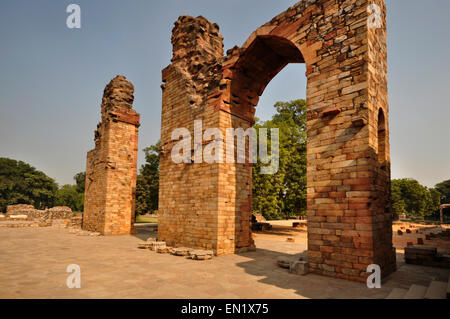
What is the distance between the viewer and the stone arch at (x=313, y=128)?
5.75 meters

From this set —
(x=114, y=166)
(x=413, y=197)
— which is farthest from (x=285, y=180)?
(x=413, y=197)

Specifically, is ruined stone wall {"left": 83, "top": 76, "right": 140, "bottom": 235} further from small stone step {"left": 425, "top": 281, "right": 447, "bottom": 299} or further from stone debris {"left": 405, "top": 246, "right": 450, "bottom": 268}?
small stone step {"left": 425, "top": 281, "right": 447, "bottom": 299}

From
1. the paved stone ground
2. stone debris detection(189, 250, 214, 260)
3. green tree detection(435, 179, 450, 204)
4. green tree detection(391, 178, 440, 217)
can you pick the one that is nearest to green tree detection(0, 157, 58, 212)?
the paved stone ground

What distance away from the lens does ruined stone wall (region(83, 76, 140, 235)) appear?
1512cm

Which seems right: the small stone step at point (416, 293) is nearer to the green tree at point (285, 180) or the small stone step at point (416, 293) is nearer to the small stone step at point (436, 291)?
the small stone step at point (436, 291)

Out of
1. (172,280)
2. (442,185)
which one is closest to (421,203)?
(442,185)

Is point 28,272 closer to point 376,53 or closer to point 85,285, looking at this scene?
point 85,285

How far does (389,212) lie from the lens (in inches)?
261

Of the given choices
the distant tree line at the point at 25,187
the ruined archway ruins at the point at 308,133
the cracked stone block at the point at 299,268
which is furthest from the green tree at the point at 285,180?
the distant tree line at the point at 25,187

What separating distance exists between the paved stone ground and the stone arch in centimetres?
77

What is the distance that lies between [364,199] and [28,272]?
7980mm

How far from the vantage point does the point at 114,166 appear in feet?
50.7

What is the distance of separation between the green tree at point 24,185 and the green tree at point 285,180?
4686cm

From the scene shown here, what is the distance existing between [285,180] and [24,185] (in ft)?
163
